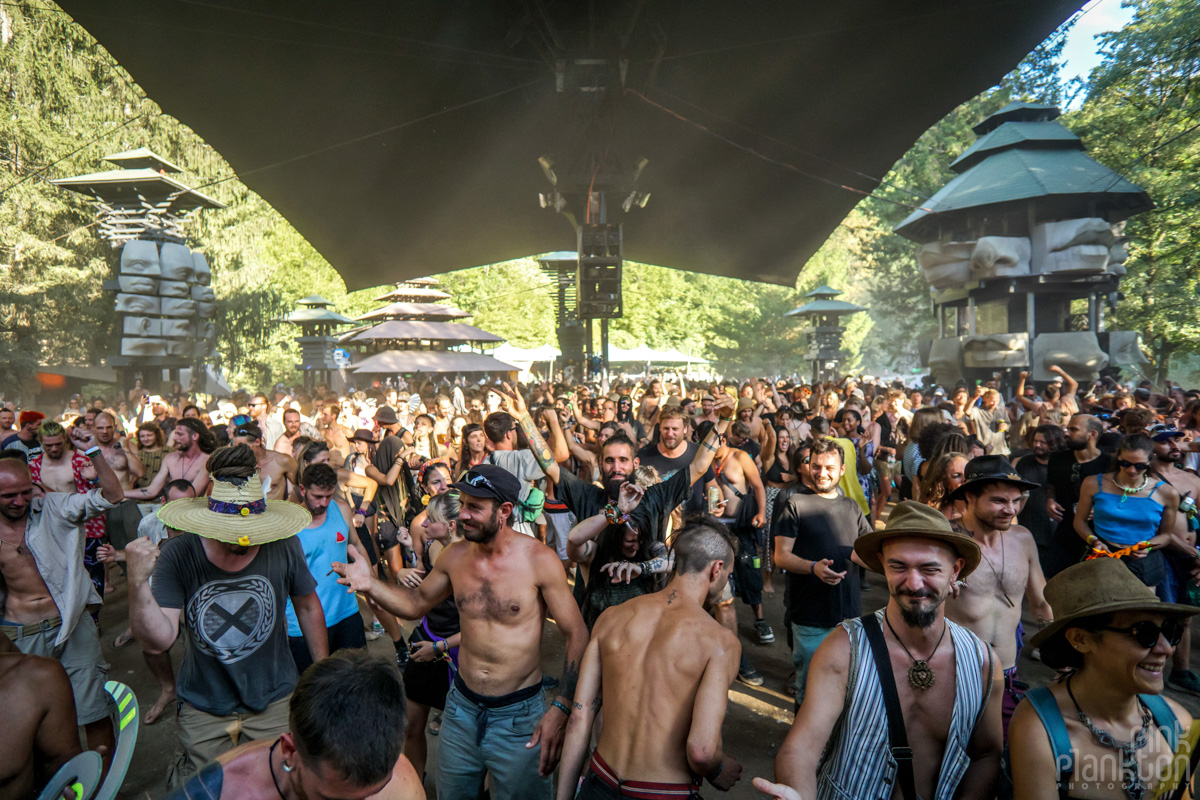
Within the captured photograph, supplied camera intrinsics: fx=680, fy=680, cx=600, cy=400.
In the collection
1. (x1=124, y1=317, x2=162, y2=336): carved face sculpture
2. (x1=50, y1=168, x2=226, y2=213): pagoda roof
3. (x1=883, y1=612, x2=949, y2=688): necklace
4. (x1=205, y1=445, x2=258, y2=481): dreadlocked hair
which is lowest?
(x1=883, y1=612, x2=949, y2=688): necklace

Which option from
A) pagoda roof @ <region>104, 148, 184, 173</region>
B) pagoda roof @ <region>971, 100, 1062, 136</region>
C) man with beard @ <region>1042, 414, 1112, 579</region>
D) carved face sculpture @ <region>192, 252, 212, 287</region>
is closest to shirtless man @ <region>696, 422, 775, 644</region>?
man with beard @ <region>1042, 414, 1112, 579</region>

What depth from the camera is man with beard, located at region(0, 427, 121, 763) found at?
356 centimetres

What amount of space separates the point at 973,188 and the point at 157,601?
Answer: 24.8 meters

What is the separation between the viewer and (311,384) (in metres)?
28.7

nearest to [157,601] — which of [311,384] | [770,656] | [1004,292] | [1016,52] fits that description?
[770,656]

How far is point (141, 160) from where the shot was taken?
61.5ft

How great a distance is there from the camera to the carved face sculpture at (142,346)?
59.9 feet

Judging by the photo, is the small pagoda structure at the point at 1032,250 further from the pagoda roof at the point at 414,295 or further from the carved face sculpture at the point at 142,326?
the carved face sculpture at the point at 142,326

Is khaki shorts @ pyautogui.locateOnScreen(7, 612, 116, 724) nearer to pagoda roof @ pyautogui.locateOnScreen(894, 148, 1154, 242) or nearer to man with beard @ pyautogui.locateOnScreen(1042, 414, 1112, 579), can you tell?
man with beard @ pyautogui.locateOnScreen(1042, 414, 1112, 579)

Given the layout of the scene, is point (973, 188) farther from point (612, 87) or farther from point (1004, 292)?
point (612, 87)

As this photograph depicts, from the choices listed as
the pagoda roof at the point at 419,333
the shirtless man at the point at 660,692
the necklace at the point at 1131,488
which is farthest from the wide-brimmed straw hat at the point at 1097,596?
the pagoda roof at the point at 419,333

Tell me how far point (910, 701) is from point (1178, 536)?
3.94m

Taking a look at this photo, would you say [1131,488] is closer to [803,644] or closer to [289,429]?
[803,644]

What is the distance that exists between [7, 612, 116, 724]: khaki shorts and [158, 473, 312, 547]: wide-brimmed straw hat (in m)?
1.37
